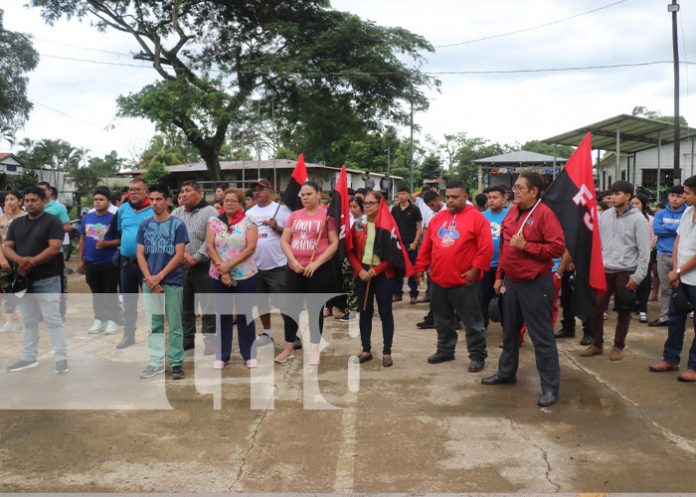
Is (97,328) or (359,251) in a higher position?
(359,251)

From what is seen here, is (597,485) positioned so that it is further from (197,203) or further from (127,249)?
(127,249)

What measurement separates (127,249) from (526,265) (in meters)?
4.20

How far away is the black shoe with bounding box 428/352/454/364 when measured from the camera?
620 cm

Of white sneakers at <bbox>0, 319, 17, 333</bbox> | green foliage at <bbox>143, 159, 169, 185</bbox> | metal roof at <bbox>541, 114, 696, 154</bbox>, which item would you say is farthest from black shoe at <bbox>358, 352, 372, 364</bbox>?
green foliage at <bbox>143, 159, 169, 185</bbox>

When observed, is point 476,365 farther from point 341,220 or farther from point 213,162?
point 213,162

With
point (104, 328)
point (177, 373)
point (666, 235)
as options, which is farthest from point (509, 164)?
point (177, 373)

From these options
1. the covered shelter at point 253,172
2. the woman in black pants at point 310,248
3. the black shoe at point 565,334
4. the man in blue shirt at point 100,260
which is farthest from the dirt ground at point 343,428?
the covered shelter at point 253,172

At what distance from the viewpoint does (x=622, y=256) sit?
249 inches

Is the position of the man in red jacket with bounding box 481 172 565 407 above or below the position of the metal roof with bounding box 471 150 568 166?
below

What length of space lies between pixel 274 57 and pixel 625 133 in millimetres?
12226

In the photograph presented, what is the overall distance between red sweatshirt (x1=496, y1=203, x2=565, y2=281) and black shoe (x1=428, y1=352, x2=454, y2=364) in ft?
4.63

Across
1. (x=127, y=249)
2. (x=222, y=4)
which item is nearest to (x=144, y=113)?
(x=222, y=4)

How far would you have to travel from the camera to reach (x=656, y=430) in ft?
14.4

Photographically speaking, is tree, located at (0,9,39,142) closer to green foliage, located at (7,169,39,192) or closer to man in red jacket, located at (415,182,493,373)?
green foliage, located at (7,169,39,192)
